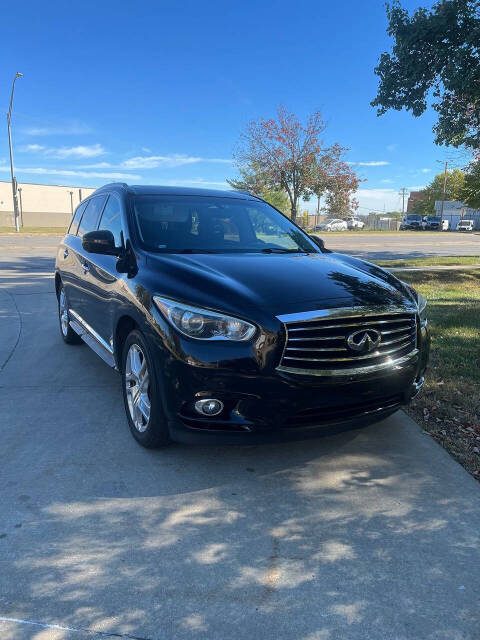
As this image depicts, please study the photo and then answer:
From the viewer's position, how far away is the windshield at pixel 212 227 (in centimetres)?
403

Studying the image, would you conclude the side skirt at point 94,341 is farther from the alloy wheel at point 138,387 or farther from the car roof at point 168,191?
the car roof at point 168,191

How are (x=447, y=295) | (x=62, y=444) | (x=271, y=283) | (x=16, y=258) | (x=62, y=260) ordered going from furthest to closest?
(x=16, y=258)
(x=447, y=295)
(x=62, y=260)
(x=62, y=444)
(x=271, y=283)

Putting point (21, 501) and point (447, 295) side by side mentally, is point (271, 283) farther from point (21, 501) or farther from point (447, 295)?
point (447, 295)

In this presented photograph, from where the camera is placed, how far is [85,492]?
294 centimetres

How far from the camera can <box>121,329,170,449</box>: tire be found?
10.3 feet

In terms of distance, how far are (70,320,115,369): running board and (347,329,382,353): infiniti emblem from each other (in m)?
2.02

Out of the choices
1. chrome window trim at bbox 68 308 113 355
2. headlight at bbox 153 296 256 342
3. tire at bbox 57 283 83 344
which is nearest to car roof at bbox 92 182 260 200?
chrome window trim at bbox 68 308 113 355

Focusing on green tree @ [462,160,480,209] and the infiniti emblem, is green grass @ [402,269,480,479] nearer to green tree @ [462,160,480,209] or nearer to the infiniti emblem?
the infiniti emblem

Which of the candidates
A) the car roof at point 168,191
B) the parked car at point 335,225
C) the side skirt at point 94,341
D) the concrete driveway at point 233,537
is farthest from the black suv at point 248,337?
the parked car at point 335,225

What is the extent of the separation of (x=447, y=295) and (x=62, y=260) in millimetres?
7086

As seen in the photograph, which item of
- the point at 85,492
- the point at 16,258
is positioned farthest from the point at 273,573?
the point at 16,258

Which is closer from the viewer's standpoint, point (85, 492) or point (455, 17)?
point (85, 492)

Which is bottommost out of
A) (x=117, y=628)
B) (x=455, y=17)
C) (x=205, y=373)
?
(x=117, y=628)

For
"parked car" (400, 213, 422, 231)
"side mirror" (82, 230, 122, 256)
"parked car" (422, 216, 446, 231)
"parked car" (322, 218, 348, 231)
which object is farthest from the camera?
"parked car" (400, 213, 422, 231)
